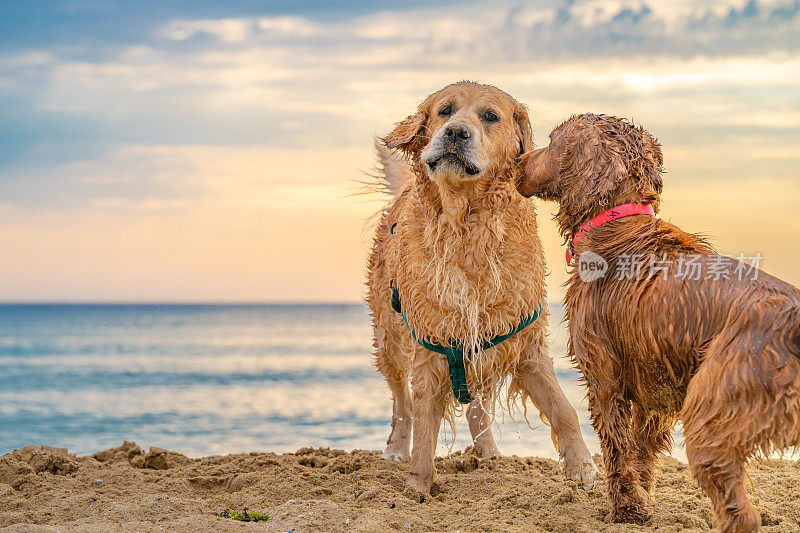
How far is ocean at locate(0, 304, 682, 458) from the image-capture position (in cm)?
997

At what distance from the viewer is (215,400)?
16578 mm

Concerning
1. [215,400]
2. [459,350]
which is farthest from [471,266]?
[215,400]

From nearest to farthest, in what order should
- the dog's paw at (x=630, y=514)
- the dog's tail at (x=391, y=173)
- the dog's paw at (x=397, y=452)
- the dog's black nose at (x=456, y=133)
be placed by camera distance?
the dog's paw at (x=630, y=514)
the dog's black nose at (x=456, y=133)
the dog's paw at (x=397, y=452)
the dog's tail at (x=391, y=173)

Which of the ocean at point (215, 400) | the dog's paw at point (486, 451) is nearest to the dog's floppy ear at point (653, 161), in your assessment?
the ocean at point (215, 400)

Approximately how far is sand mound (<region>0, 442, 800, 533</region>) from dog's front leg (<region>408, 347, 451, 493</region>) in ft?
0.46

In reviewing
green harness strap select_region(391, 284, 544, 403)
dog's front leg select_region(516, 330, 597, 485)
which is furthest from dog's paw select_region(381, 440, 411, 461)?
dog's front leg select_region(516, 330, 597, 485)

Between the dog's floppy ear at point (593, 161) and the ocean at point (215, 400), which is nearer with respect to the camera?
the dog's floppy ear at point (593, 161)

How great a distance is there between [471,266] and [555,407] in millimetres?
1200

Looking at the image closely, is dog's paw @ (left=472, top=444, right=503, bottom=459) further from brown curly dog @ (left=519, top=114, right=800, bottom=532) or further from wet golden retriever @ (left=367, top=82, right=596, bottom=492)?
brown curly dog @ (left=519, top=114, right=800, bottom=532)

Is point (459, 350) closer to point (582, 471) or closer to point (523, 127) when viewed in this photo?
point (582, 471)

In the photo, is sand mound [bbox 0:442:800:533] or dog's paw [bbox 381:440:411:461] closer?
sand mound [bbox 0:442:800:533]

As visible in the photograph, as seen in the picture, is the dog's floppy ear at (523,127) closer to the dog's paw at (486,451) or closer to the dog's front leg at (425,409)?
the dog's front leg at (425,409)

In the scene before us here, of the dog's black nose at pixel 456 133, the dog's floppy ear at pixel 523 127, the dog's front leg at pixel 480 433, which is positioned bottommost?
the dog's front leg at pixel 480 433

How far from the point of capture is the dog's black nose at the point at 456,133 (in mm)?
4391
